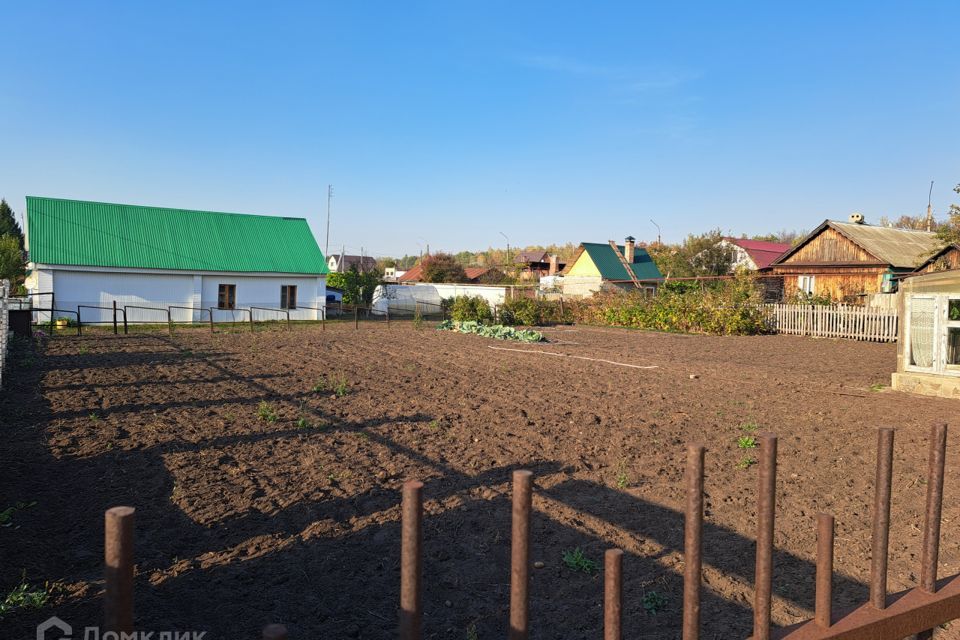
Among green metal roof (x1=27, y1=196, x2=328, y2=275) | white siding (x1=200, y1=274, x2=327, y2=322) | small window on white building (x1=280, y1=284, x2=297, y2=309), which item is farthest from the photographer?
small window on white building (x1=280, y1=284, x2=297, y2=309)

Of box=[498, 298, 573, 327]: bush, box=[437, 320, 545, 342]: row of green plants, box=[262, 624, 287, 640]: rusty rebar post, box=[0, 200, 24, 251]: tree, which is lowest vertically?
box=[437, 320, 545, 342]: row of green plants

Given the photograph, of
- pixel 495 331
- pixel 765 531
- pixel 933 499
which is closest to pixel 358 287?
pixel 495 331

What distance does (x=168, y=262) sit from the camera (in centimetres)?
2756

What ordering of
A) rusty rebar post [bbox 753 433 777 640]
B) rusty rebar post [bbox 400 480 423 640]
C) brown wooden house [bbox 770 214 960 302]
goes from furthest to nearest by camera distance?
brown wooden house [bbox 770 214 960 302] → rusty rebar post [bbox 753 433 777 640] → rusty rebar post [bbox 400 480 423 640]

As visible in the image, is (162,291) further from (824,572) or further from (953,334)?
(824,572)

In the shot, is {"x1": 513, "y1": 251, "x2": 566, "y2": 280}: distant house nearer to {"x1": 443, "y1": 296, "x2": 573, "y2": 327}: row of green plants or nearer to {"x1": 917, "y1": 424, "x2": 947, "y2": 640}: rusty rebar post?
{"x1": 443, "y1": 296, "x2": 573, "y2": 327}: row of green plants

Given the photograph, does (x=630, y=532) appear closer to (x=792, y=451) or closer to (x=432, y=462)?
(x=432, y=462)

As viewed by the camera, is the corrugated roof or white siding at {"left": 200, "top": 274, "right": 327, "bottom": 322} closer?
white siding at {"left": 200, "top": 274, "right": 327, "bottom": 322}

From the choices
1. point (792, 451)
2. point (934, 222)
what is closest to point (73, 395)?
point (792, 451)

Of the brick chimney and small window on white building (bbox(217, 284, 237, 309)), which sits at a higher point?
the brick chimney

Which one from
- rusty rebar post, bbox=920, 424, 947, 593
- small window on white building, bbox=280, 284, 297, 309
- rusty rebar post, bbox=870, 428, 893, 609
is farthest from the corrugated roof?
rusty rebar post, bbox=870, 428, 893, 609

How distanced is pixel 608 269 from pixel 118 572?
45.7 metres

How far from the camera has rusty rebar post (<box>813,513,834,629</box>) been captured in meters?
1.88

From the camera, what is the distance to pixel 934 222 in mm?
A: 52000
